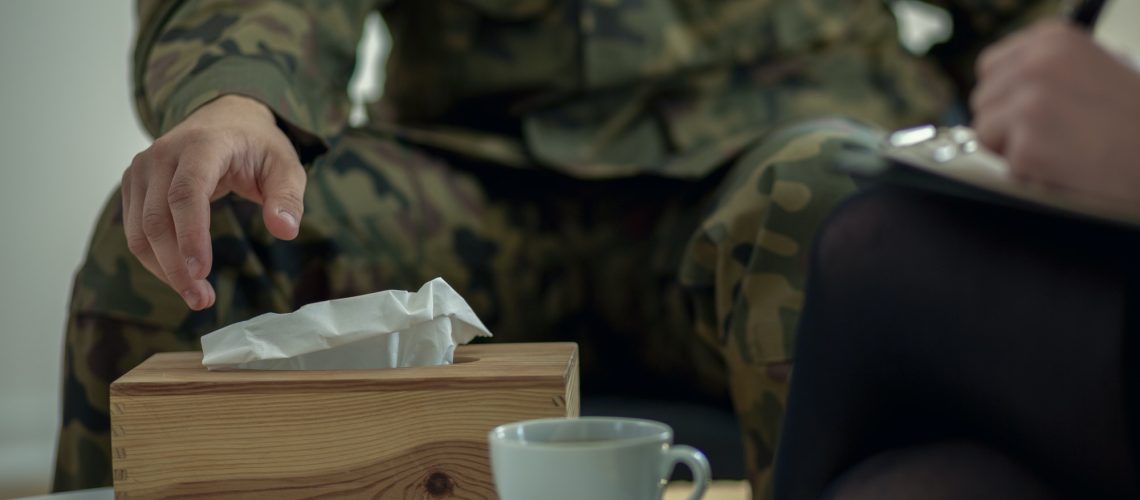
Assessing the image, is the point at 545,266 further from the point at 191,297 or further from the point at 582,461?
the point at 582,461

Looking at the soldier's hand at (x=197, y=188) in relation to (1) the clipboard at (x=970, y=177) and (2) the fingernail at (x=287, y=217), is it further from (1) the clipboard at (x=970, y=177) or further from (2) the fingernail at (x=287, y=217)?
(1) the clipboard at (x=970, y=177)

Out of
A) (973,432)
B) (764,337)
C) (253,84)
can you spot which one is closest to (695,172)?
(764,337)

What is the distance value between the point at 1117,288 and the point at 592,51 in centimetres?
68

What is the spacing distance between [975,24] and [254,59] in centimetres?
71

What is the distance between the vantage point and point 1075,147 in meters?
0.40

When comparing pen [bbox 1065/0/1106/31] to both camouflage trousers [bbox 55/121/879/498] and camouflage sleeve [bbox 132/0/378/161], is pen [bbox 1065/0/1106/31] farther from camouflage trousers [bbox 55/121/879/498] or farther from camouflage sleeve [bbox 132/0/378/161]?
camouflage sleeve [bbox 132/0/378/161]

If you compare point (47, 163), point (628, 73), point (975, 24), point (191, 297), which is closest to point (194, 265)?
point (191, 297)

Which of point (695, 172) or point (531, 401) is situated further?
point (695, 172)

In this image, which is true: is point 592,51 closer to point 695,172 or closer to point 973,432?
point 695,172

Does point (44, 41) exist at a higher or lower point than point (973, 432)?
→ higher

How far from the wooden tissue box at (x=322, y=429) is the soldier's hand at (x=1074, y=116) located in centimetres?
24

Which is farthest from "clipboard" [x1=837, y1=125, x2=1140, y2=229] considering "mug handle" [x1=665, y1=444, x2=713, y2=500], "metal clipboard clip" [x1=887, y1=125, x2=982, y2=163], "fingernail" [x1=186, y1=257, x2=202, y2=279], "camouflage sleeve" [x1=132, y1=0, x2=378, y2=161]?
"camouflage sleeve" [x1=132, y1=0, x2=378, y2=161]

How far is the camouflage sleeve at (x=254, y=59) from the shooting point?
2.56 ft

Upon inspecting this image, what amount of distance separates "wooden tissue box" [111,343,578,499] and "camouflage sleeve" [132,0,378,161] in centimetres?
26
